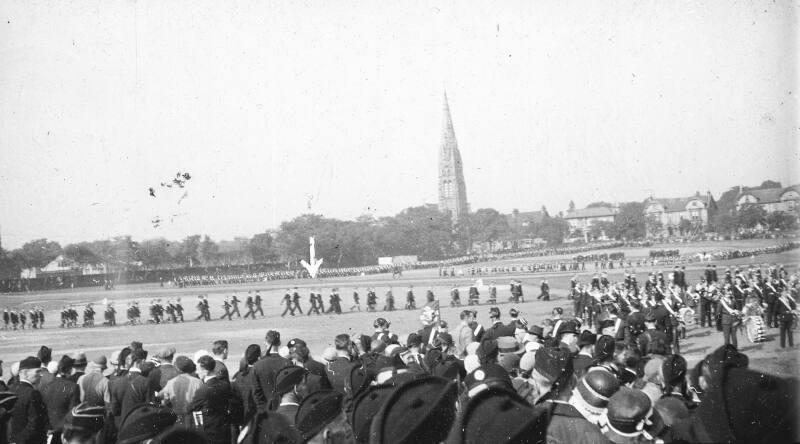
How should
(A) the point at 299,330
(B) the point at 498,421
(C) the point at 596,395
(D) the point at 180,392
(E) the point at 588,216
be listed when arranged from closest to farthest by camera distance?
1. (B) the point at 498,421
2. (C) the point at 596,395
3. (D) the point at 180,392
4. (A) the point at 299,330
5. (E) the point at 588,216

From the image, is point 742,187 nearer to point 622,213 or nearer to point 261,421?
point 622,213

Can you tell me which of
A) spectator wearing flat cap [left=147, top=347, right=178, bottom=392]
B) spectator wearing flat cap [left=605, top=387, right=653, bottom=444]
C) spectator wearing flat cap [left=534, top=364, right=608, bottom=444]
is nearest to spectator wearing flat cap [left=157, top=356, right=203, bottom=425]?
spectator wearing flat cap [left=147, top=347, right=178, bottom=392]

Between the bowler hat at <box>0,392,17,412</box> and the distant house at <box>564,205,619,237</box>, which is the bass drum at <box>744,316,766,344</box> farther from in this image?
the distant house at <box>564,205,619,237</box>

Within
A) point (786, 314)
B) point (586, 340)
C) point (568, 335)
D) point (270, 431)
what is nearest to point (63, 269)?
point (786, 314)

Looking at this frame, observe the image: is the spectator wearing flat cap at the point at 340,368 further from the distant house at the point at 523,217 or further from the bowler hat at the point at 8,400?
the distant house at the point at 523,217

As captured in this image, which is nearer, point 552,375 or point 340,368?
point 552,375

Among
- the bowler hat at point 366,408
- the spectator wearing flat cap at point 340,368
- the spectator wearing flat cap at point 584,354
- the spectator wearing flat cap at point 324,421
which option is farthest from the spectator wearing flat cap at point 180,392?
the spectator wearing flat cap at point 584,354

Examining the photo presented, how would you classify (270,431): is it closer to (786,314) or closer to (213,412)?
(213,412)

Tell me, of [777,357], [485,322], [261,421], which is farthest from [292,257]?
[261,421]
